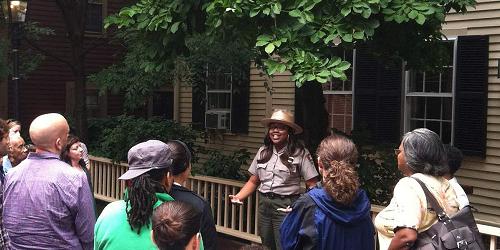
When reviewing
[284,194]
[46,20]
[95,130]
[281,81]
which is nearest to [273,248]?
[284,194]

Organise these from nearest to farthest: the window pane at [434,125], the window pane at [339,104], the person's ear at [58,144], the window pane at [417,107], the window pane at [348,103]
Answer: the person's ear at [58,144]
the window pane at [434,125]
the window pane at [417,107]
the window pane at [348,103]
the window pane at [339,104]

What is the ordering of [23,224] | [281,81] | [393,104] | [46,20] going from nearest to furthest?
[23,224] < [393,104] < [281,81] < [46,20]

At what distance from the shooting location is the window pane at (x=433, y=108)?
9.13m

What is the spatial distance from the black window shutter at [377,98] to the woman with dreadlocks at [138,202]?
6.49 m

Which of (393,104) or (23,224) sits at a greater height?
(393,104)

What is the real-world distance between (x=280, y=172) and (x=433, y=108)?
15.1 ft

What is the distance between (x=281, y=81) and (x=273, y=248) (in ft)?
21.5

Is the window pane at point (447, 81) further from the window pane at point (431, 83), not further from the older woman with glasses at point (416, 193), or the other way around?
the older woman with glasses at point (416, 193)

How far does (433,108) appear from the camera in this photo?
922 cm

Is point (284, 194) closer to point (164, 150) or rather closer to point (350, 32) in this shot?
point (350, 32)

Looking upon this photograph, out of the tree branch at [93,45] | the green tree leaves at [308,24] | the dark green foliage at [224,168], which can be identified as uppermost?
the tree branch at [93,45]

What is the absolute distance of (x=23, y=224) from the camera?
368 centimetres

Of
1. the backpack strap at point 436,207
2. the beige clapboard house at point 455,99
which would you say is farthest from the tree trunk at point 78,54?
the backpack strap at point 436,207

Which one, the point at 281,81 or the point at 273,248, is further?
the point at 281,81
